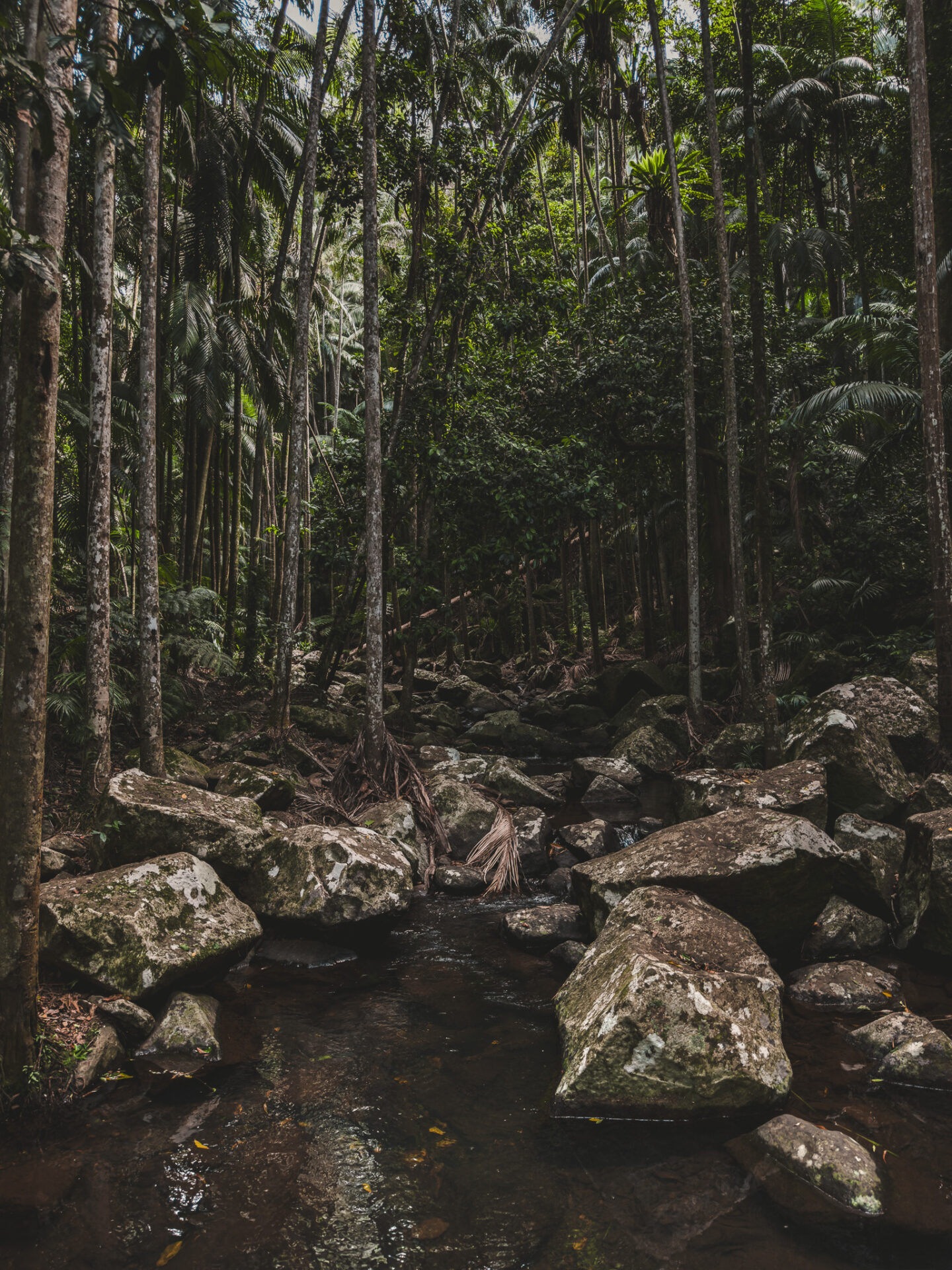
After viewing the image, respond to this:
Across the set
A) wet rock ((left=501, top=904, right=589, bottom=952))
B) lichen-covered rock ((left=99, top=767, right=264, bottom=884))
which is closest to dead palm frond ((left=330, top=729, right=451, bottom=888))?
wet rock ((left=501, top=904, right=589, bottom=952))

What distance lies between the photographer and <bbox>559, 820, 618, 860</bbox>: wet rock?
9023 mm

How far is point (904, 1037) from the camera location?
15.8 feet

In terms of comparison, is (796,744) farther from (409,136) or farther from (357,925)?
(409,136)

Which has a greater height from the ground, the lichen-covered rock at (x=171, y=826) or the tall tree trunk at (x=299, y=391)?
the tall tree trunk at (x=299, y=391)

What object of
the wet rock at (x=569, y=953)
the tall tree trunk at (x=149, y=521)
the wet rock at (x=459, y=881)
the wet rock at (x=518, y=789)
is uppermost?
the tall tree trunk at (x=149, y=521)

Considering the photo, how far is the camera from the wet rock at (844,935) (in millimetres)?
6445

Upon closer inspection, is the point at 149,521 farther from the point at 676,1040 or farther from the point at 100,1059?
the point at 676,1040

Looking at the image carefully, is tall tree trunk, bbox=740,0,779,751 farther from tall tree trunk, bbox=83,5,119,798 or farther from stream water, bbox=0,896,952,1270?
tall tree trunk, bbox=83,5,119,798

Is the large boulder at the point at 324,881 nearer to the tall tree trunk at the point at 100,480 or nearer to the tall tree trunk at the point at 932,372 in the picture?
the tall tree trunk at the point at 100,480

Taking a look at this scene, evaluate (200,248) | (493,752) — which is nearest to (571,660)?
(493,752)

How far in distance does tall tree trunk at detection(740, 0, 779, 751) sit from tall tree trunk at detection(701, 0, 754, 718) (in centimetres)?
155

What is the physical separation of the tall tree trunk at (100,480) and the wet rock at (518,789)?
548cm

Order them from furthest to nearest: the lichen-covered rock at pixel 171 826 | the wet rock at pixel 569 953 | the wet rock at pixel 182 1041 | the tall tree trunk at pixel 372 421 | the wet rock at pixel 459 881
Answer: the tall tree trunk at pixel 372 421, the wet rock at pixel 459 881, the wet rock at pixel 569 953, the lichen-covered rock at pixel 171 826, the wet rock at pixel 182 1041

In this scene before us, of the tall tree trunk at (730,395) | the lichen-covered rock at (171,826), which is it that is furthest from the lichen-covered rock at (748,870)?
the tall tree trunk at (730,395)
